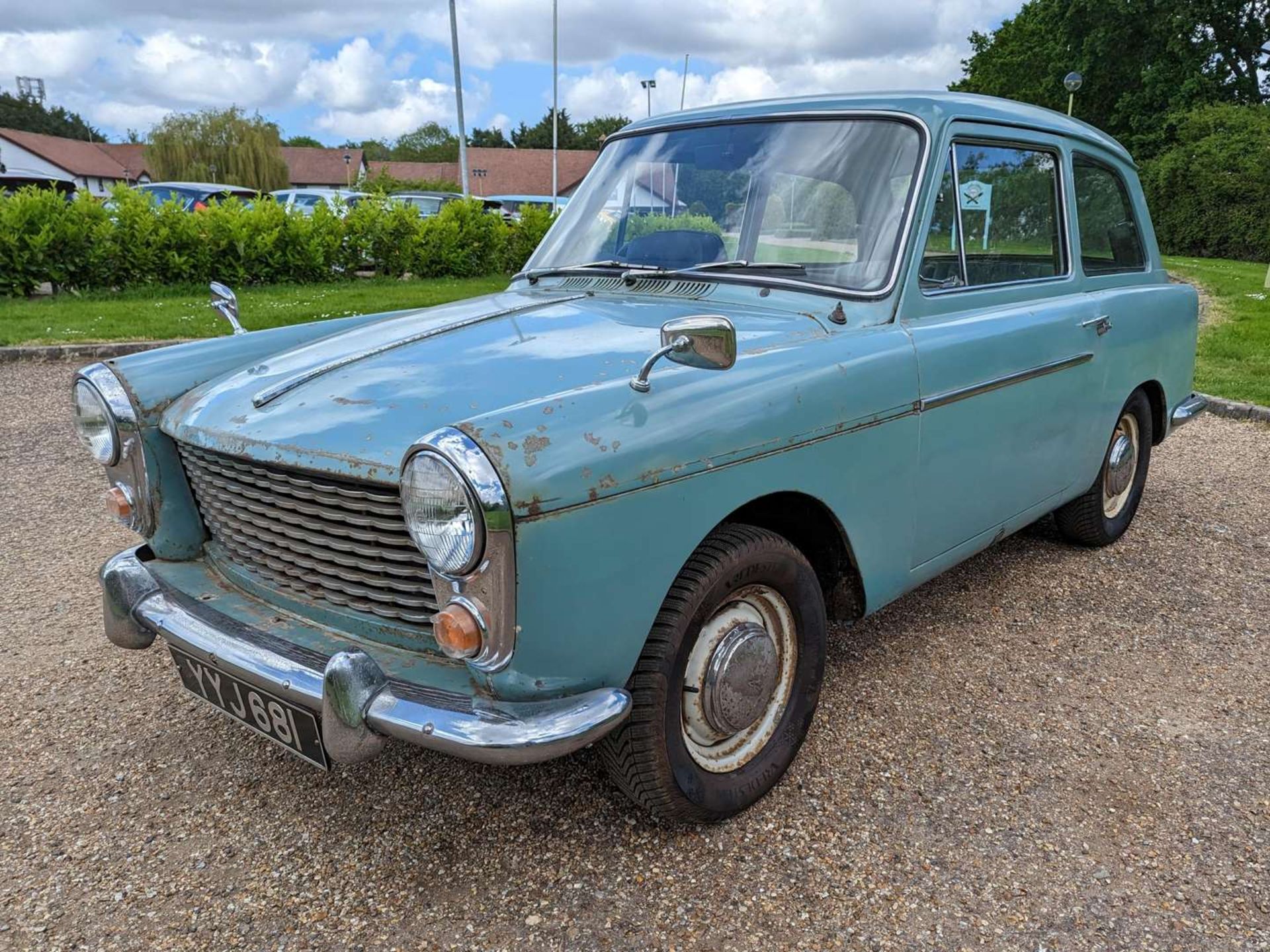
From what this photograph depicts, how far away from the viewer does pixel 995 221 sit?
3.24m

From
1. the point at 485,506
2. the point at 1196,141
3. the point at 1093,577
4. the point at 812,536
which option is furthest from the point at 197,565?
the point at 1196,141

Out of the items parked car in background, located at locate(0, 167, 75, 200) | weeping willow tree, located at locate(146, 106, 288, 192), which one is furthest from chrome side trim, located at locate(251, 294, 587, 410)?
weeping willow tree, located at locate(146, 106, 288, 192)

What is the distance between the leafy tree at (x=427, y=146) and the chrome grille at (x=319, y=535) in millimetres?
86534

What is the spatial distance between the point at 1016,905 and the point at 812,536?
1.02 m

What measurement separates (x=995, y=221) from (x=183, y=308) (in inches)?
386

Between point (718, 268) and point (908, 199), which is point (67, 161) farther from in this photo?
point (908, 199)

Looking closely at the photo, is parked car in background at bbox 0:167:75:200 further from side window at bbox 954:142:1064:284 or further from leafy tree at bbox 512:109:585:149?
leafy tree at bbox 512:109:585:149

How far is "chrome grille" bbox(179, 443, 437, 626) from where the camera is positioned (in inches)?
79.9


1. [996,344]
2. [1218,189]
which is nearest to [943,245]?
[996,344]

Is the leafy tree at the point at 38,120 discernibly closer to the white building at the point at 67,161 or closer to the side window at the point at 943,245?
the white building at the point at 67,161

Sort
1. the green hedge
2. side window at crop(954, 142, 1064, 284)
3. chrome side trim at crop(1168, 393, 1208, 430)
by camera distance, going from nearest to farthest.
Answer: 1. side window at crop(954, 142, 1064, 284)
2. chrome side trim at crop(1168, 393, 1208, 430)
3. the green hedge

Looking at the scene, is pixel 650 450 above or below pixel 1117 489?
above

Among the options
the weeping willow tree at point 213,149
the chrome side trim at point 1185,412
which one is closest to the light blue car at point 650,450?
the chrome side trim at point 1185,412

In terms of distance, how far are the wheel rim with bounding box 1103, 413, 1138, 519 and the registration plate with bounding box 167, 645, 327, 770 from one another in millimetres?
3341
